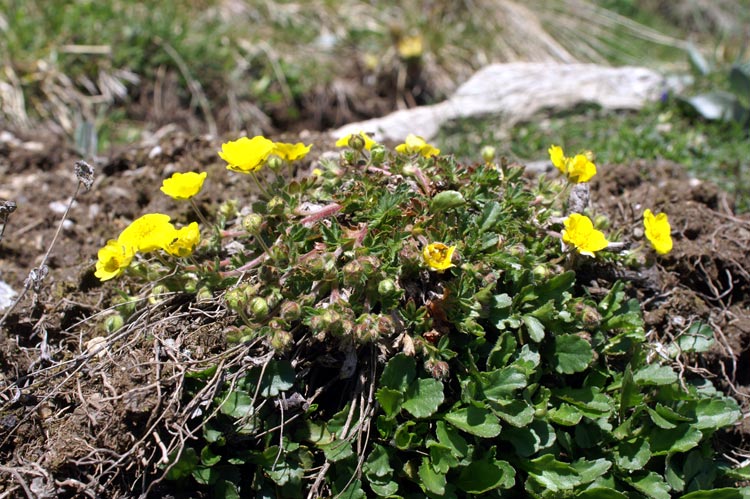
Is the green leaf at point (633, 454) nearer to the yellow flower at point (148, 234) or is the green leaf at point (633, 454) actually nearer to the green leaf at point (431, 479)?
the green leaf at point (431, 479)

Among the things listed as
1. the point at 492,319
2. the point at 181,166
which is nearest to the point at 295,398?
the point at 492,319

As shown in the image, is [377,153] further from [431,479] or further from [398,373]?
[431,479]

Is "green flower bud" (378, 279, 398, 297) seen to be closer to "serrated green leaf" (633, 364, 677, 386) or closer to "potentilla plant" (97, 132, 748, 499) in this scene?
"potentilla plant" (97, 132, 748, 499)

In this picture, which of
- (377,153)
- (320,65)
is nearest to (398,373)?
(377,153)

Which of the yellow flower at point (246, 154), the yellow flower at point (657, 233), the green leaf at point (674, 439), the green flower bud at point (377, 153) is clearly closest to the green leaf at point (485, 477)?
the green leaf at point (674, 439)

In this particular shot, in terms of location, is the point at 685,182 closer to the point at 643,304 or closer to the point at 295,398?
the point at 643,304
